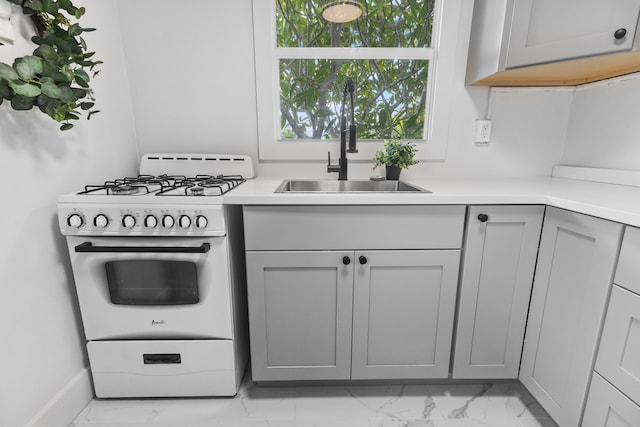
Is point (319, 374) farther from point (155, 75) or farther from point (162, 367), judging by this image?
point (155, 75)

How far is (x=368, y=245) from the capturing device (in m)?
1.13

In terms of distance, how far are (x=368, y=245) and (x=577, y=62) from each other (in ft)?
3.75

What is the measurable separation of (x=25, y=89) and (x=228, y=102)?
0.83 meters

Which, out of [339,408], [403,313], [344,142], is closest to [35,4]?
[344,142]

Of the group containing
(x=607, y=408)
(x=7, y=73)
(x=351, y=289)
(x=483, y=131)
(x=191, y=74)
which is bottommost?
(x=607, y=408)

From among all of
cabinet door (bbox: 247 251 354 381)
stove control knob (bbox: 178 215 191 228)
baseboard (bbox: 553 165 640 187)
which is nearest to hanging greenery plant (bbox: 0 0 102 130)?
stove control knob (bbox: 178 215 191 228)

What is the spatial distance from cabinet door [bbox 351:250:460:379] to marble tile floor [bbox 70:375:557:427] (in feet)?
0.40

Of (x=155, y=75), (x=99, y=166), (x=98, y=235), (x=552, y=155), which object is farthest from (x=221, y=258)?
(x=552, y=155)

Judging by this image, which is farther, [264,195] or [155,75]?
[155,75]

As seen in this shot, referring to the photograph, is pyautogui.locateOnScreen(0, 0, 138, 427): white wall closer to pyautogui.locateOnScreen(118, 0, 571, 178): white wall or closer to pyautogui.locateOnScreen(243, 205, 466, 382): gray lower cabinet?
pyautogui.locateOnScreen(118, 0, 571, 178): white wall

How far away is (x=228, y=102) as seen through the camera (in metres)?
1.56

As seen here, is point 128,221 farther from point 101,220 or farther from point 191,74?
point 191,74

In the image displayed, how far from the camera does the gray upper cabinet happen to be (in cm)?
107

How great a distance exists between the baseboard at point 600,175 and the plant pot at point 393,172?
0.93m
